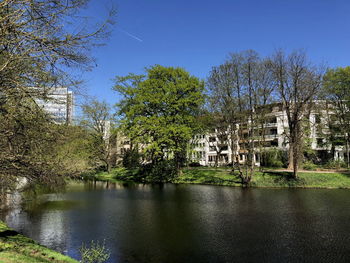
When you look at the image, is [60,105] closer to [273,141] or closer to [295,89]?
[295,89]

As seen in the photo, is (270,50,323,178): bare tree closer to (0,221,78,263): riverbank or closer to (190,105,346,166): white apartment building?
(190,105,346,166): white apartment building

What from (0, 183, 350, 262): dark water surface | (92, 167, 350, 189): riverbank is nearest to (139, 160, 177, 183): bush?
(92, 167, 350, 189): riverbank

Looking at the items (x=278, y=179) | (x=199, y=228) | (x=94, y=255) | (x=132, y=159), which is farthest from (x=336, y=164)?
(x=94, y=255)

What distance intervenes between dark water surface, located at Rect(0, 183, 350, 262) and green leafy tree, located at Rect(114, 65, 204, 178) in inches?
747

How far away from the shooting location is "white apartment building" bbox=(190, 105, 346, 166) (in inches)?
1898

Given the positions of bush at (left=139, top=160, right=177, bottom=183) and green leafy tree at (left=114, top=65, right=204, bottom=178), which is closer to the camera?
green leafy tree at (left=114, top=65, right=204, bottom=178)

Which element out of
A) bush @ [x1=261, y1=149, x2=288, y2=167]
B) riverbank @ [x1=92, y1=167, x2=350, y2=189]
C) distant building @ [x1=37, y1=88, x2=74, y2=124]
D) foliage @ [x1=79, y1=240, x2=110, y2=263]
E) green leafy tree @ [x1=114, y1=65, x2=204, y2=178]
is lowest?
foliage @ [x1=79, y1=240, x2=110, y2=263]

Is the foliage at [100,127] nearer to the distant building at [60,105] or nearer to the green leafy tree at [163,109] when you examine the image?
the green leafy tree at [163,109]

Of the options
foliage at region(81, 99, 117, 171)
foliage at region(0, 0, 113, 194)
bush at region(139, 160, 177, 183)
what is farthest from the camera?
foliage at region(81, 99, 117, 171)

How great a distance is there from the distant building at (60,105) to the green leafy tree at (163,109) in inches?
1251

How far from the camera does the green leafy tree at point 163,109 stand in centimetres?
4466

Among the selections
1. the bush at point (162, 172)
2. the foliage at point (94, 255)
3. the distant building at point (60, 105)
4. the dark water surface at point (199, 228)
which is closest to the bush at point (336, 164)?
the dark water surface at point (199, 228)

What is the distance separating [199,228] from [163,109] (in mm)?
31653

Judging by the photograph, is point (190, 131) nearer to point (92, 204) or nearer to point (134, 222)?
point (92, 204)
